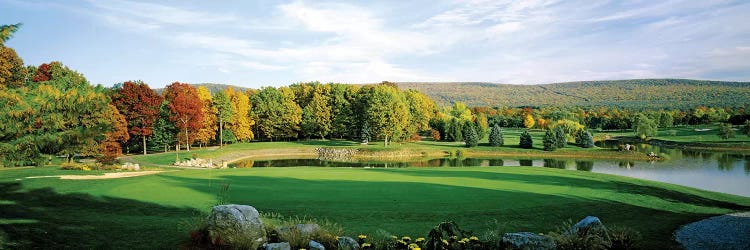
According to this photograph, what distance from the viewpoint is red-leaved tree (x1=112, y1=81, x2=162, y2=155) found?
49750 millimetres

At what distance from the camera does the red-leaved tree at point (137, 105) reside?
163 ft

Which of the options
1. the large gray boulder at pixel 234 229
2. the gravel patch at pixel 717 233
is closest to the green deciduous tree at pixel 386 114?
the gravel patch at pixel 717 233

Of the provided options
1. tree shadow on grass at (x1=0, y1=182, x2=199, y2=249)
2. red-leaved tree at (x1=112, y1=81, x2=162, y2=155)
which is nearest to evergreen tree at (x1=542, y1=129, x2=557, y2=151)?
red-leaved tree at (x1=112, y1=81, x2=162, y2=155)

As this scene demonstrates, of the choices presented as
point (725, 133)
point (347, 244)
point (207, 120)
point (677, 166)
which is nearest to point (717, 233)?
point (347, 244)

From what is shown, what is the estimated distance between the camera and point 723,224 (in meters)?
14.4

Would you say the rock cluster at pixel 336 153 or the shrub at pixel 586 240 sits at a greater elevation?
the shrub at pixel 586 240

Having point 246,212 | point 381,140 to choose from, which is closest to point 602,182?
point 246,212

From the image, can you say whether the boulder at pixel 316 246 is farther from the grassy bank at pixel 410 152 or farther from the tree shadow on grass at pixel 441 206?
the grassy bank at pixel 410 152

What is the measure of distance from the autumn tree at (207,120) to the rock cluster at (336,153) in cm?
1422

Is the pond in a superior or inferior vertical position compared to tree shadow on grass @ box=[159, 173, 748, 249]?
inferior

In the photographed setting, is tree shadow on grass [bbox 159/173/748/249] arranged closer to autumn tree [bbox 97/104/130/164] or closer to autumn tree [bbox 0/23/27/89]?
autumn tree [bbox 0/23/27/89]

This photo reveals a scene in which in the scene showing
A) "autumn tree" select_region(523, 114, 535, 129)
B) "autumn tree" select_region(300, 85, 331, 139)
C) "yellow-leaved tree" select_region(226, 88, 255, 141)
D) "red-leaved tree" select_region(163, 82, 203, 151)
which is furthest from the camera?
"autumn tree" select_region(523, 114, 535, 129)

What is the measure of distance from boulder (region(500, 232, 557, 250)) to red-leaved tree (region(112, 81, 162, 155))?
49122 millimetres

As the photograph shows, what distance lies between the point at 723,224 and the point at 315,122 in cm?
5997
